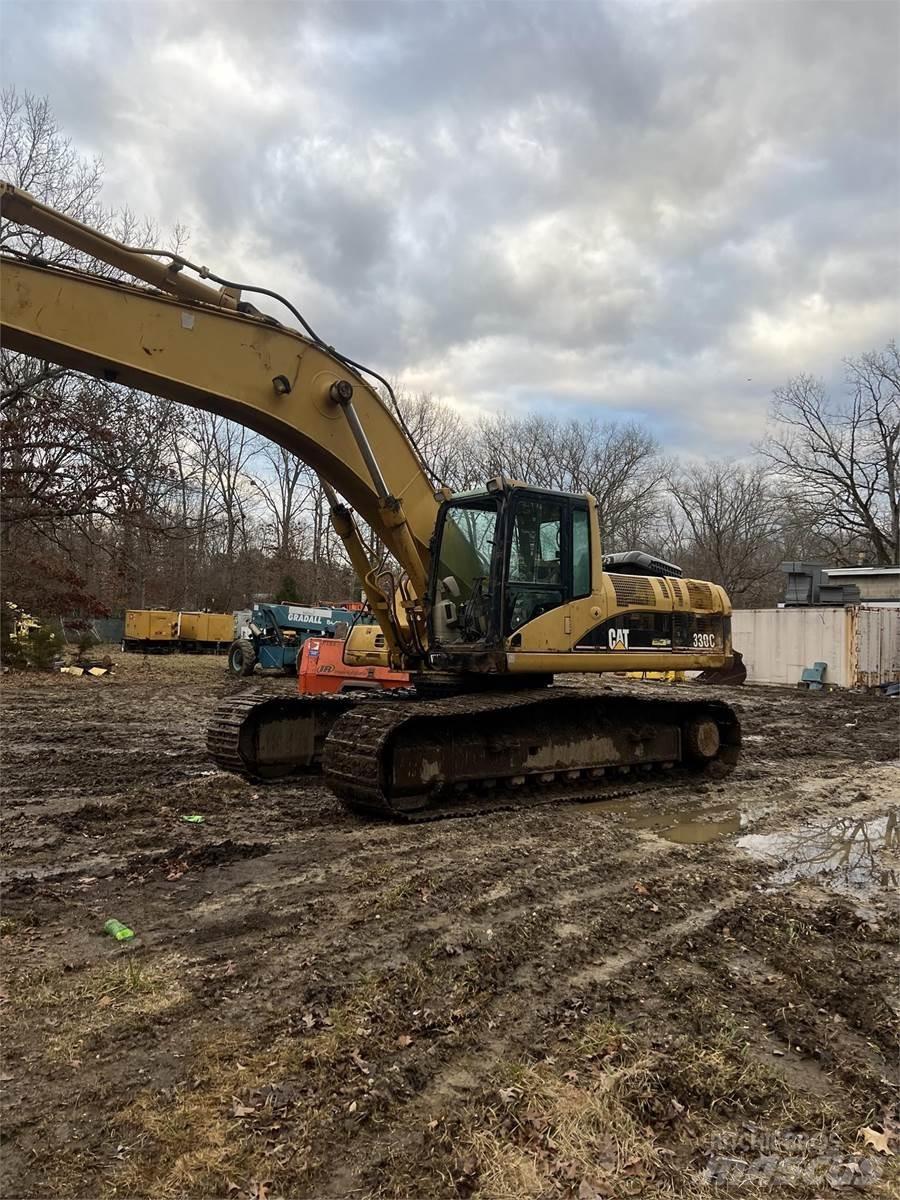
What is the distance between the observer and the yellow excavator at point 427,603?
5.91 metres

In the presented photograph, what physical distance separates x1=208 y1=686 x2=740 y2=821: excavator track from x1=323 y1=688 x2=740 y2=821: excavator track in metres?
0.01

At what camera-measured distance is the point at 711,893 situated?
196 inches

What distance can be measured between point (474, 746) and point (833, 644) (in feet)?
54.0

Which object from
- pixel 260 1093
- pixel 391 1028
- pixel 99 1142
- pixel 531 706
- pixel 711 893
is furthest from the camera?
pixel 531 706

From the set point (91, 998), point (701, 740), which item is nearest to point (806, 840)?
point (701, 740)

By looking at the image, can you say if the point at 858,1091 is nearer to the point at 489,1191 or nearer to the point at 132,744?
the point at 489,1191

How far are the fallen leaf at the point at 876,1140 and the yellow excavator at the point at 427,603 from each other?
3.99 m

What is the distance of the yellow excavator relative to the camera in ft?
19.4

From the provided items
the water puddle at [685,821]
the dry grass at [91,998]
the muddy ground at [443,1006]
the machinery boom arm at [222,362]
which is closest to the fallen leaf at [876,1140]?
the muddy ground at [443,1006]

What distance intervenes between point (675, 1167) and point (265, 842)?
13.0 ft

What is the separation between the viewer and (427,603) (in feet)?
24.7

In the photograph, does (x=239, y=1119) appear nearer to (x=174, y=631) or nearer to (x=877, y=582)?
(x=877, y=582)

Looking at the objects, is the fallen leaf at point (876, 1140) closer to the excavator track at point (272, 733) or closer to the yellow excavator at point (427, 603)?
the yellow excavator at point (427, 603)

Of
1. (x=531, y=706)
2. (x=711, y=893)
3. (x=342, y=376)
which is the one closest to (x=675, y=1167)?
(x=711, y=893)
